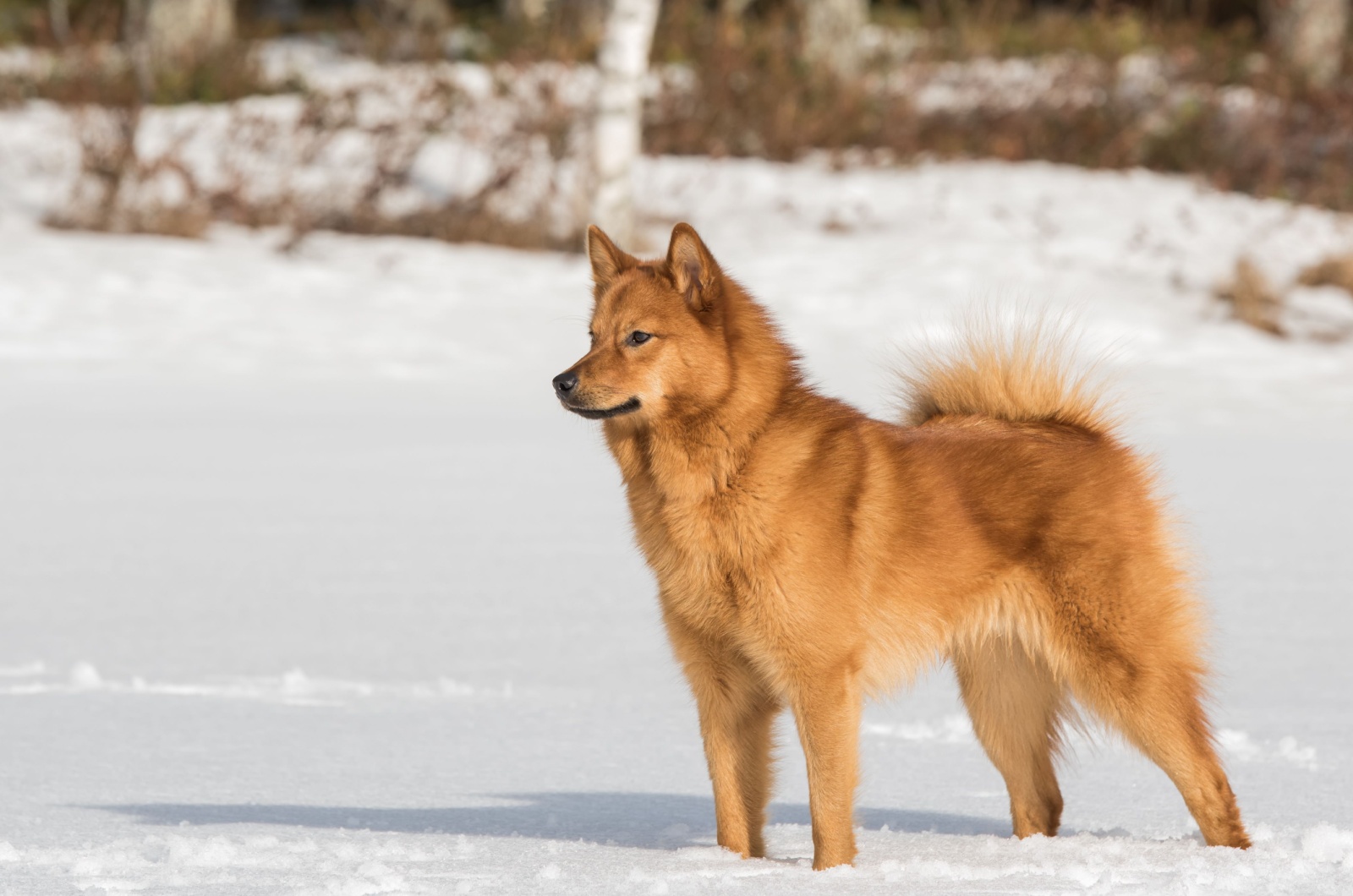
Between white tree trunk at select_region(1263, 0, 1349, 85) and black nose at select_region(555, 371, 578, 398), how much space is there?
16264 mm

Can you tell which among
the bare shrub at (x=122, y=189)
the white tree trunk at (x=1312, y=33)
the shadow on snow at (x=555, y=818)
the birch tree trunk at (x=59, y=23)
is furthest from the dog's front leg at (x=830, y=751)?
the white tree trunk at (x=1312, y=33)

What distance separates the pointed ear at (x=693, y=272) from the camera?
366cm

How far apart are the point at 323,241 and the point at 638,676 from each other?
884 centimetres

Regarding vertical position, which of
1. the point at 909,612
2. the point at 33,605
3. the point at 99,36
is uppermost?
the point at 99,36

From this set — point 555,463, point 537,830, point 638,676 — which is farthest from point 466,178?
point 537,830

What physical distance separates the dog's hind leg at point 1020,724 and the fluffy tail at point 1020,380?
0.59 metres

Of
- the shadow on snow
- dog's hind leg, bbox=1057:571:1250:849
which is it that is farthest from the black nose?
dog's hind leg, bbox=1057:571:1250:849

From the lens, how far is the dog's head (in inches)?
140

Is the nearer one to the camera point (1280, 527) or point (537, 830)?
point (537, 830)

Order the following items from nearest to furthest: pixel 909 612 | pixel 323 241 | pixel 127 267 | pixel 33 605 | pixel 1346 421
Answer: pixel 909 612 → pixel 33 605 → pixel 1346 421 → pixel 127 267 → pixel 323 241

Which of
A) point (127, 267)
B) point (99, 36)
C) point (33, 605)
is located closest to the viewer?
point (33, 605)

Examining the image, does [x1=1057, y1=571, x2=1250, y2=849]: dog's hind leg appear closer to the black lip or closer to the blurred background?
the blurred background

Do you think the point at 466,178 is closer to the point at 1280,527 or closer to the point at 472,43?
the point at 472,43

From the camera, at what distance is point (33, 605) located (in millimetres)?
6238
